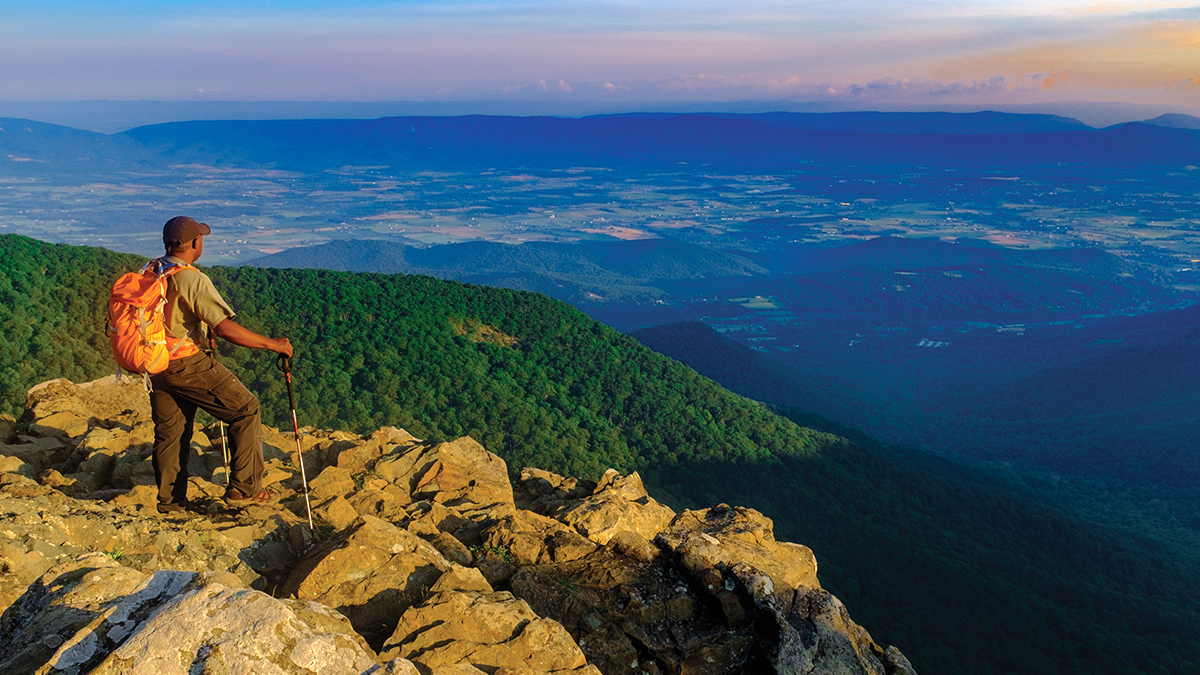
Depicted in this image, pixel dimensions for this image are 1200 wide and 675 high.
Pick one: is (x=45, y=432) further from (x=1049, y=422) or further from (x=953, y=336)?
(x=953, y=336)

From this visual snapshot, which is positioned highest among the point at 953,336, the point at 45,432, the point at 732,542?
the point at 45,432

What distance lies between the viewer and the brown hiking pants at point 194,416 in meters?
9.77

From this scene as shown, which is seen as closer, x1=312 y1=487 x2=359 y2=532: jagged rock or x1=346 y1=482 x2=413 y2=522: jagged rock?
x1=312 y1=487 x2=359 y2=532: jagged rock

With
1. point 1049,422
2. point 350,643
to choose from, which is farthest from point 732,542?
point 1049,422

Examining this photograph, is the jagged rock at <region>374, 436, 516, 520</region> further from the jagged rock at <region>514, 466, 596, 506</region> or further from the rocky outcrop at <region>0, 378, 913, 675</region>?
the jagged rock at <region>514, 466, 596, 506</region>

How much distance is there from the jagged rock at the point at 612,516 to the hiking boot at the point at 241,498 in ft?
14.6

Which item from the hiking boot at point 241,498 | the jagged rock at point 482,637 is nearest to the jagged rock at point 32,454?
the hiking boot at point 241,498

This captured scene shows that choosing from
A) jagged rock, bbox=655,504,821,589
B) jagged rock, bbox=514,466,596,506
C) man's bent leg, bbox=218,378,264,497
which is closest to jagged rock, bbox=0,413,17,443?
man's bent leg, bbox=218,378,264,497

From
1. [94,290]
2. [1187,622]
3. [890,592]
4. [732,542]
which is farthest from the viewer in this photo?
[94,290]

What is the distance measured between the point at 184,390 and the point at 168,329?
88 centimetres

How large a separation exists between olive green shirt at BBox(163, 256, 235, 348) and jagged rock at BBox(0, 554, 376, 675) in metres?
3.74

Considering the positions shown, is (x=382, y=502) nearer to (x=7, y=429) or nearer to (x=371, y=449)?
(x=371, y=449)

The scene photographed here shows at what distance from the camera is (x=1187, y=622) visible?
5059 cm

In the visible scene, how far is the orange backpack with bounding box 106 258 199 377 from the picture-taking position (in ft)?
29.7
